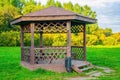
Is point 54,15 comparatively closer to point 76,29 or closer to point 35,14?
point 35,14

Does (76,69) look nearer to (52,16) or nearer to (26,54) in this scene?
(52,16)

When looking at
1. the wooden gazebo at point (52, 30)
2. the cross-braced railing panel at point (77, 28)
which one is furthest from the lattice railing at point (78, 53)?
the wooden gazebo at point (52, 30)

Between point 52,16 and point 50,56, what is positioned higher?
point 52,16

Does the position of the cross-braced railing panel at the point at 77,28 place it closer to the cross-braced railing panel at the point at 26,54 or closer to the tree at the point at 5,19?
the cross-braced railing panel at the point at 26,54

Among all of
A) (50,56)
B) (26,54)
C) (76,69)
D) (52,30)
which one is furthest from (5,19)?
(76,69)

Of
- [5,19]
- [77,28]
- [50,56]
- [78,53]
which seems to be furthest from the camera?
[5,19]

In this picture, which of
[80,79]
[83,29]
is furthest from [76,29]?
[80,79]

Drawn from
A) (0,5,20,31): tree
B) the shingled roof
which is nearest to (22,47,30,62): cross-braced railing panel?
the shingled roof

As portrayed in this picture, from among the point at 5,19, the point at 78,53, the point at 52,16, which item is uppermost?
the point at 5,19

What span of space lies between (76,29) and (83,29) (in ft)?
3.15

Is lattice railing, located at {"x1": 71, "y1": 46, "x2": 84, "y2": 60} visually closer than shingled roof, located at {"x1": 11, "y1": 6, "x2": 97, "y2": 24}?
No

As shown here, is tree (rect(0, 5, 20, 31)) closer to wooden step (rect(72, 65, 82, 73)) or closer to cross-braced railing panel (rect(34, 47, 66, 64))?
cross-braced railing panel (rect(34, 47, 66, 64))

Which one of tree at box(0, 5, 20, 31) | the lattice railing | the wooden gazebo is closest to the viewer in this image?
the wooden gazebo

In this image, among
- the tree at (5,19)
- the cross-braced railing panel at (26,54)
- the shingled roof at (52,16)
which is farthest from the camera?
the tree at (5,19)
